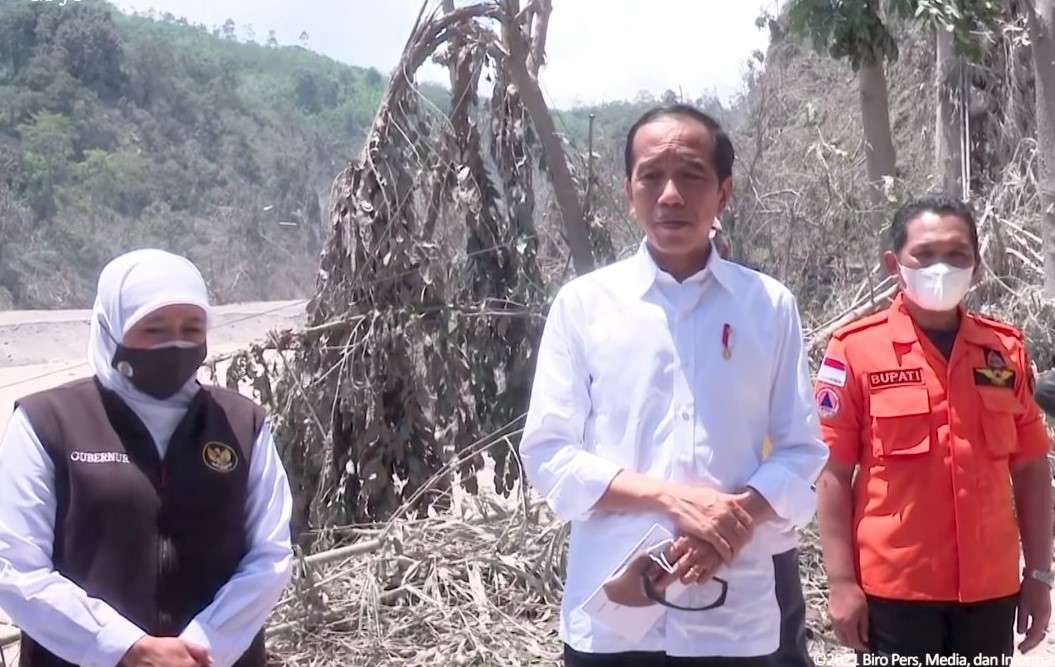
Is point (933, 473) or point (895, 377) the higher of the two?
point (895, 377)

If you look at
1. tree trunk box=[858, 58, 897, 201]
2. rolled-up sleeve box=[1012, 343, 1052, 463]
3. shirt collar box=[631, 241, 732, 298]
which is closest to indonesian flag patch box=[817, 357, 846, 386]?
rolled-up sleeve box=[1012, 343, 1052, 463]

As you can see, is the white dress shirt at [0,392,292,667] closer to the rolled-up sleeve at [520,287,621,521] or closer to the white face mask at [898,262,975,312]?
the rolled-up sleeve at [520,287,621,521]

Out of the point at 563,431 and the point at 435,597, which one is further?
the point at 435,597

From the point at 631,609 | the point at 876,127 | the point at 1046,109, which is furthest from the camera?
the point at 876,127

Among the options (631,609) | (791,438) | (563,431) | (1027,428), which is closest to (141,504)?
(563,431)

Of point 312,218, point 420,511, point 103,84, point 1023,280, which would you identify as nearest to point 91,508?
point 420,511

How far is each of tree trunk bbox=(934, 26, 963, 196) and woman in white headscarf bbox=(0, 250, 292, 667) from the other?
632cm

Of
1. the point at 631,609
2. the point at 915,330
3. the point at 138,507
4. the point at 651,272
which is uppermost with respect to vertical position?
the point at 651,272

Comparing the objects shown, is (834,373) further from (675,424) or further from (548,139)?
(548,139)

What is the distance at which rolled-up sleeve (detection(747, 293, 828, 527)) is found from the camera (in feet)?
7.32

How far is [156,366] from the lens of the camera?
239 cm

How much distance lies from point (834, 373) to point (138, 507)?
1.52 meters

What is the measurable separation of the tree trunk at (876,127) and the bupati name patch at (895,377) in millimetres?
4557

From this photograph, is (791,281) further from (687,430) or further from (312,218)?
(312,218)
